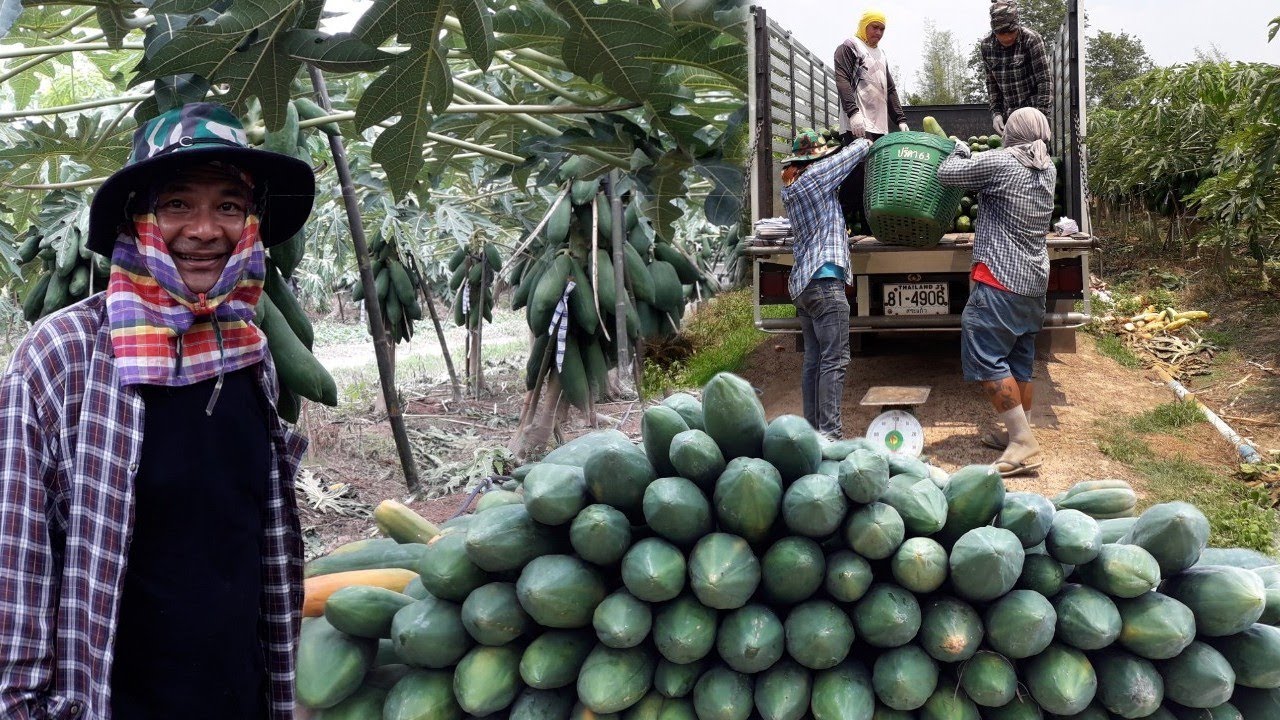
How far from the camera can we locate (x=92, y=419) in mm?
1307

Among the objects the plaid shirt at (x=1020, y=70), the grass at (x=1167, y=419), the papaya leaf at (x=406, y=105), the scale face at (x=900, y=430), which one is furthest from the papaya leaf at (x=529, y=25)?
the grass at (x=1167, y=419)

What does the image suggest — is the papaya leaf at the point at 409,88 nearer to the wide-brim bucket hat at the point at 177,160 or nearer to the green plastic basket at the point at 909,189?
the wide-brim bucket hat at the point at 177,160

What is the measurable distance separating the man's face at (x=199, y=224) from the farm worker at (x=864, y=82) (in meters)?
4.34

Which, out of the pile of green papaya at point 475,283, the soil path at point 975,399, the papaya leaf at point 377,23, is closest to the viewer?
the papaya leaf at point 377,23

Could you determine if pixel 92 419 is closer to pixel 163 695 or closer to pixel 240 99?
pixel 163 695

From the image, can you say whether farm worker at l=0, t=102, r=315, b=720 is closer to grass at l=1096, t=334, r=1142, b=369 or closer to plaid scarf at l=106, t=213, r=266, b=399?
plaid scarf at l=106, t=213, r=266, b=399

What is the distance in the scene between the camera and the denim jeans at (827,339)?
4555mm

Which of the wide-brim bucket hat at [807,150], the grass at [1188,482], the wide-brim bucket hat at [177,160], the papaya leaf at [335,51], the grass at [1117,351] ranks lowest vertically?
the grass at [1188,482]

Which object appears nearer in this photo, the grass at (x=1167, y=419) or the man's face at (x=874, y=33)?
the man's face at (x=874, y=33)

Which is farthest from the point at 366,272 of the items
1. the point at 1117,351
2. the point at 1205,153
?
the point at 1205,153

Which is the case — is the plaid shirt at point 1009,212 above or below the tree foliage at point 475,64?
below

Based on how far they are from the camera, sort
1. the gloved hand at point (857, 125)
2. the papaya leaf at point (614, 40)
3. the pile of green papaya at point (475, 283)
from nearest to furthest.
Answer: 1. the papaya leaf at point (614, 40)
2. the gloved hand at point (857, 125)
3. the pile of green papaya at point (475, 283)

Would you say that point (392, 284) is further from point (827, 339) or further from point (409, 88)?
point (409, 88)

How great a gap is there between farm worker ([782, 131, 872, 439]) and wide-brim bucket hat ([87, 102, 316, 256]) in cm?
323
